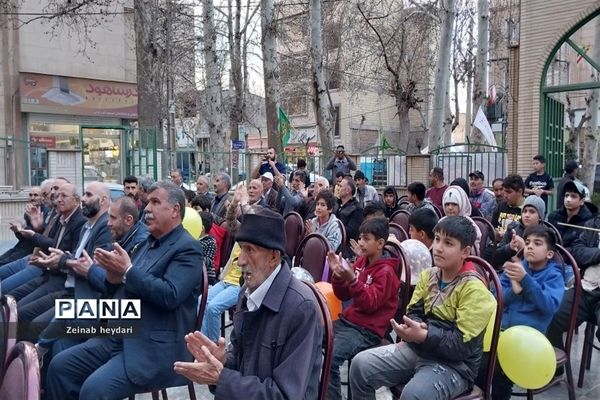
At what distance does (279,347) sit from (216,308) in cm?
239

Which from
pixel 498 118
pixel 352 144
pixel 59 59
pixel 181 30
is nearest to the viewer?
pixel 59 59

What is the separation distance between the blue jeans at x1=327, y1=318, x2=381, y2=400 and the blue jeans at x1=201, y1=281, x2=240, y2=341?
1.26m

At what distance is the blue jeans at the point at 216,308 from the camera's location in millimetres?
4406

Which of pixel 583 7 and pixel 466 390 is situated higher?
pixel 583 7

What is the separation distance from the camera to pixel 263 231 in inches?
87.9

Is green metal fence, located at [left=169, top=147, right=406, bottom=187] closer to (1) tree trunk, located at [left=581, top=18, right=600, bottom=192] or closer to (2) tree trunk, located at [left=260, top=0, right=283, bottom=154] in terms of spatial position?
(2) tree trunk, located at [left=260, top=0, right=283, bottom=154]

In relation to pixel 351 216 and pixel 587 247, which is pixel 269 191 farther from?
pixel 587 247

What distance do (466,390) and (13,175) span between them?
10.1 metres

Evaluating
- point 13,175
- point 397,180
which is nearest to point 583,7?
point 397,180

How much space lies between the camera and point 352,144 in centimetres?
3747

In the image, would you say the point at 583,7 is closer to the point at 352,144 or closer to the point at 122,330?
the point at 122,330

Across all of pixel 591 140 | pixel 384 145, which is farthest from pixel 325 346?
pixel 384 145

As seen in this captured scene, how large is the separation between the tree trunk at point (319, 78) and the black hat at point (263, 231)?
10634mm

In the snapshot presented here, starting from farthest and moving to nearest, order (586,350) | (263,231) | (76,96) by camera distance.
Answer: (76,96)
(586,350)
(263,231)
